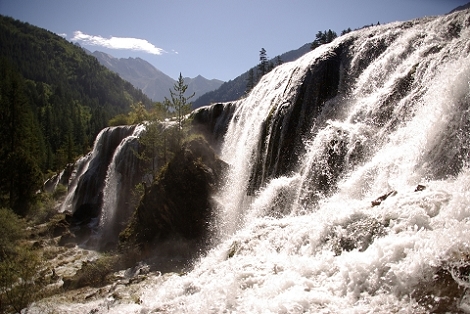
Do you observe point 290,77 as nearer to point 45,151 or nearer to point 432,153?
point 432,153

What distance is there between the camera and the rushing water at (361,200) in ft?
19.2

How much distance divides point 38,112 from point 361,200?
115 m

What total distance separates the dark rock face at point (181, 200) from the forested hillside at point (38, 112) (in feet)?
72.1

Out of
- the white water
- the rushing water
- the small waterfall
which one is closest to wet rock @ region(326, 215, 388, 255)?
the rushing water

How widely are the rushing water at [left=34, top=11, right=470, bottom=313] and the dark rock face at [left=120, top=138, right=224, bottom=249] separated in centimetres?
124

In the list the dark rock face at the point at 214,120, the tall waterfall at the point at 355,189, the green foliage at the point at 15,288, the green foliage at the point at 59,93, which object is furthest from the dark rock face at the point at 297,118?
the green foliage at the point at 59,93

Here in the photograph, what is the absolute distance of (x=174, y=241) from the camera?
19453 millimetres

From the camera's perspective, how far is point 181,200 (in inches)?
795

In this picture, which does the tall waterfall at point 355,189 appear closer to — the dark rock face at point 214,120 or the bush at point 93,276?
the bush at point 93,276

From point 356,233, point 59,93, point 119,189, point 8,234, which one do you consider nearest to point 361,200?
point 356,233

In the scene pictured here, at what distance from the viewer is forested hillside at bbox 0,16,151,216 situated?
3494cm

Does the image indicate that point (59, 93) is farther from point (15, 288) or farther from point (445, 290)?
point (445, 290)

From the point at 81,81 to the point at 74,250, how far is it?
19033 centimetres

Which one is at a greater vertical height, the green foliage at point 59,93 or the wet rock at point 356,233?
the green foliage at point 59,93
